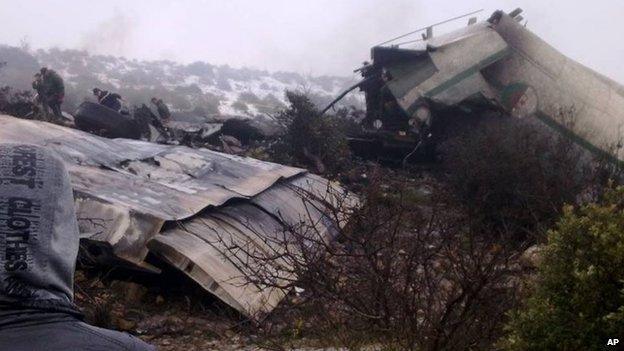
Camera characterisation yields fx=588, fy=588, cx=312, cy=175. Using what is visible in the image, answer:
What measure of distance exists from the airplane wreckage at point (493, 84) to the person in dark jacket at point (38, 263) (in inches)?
438

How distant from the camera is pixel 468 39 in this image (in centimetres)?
1198

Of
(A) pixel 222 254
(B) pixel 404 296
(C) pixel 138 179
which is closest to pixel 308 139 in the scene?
(C) pixel 138 179

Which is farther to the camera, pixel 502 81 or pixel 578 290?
pixel 502 81

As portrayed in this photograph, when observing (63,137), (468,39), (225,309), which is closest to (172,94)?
(468,39)

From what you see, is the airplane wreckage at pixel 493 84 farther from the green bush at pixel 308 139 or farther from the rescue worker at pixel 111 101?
the rescue worker at pixel 111 101

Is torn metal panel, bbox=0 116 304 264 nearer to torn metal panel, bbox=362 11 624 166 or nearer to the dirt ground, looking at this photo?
the dirt ground

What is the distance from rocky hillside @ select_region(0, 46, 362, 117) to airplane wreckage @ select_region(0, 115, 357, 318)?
14.6 m

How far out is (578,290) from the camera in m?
2.39

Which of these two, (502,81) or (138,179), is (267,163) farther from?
(502,81)

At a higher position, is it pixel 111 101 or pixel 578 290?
pixel 111 101

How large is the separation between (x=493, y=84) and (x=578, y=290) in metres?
10.3

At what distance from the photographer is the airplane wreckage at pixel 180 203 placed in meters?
4.76

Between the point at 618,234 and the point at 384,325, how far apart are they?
1347 mm

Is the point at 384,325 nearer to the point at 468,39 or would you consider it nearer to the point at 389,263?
the point at 389,263
